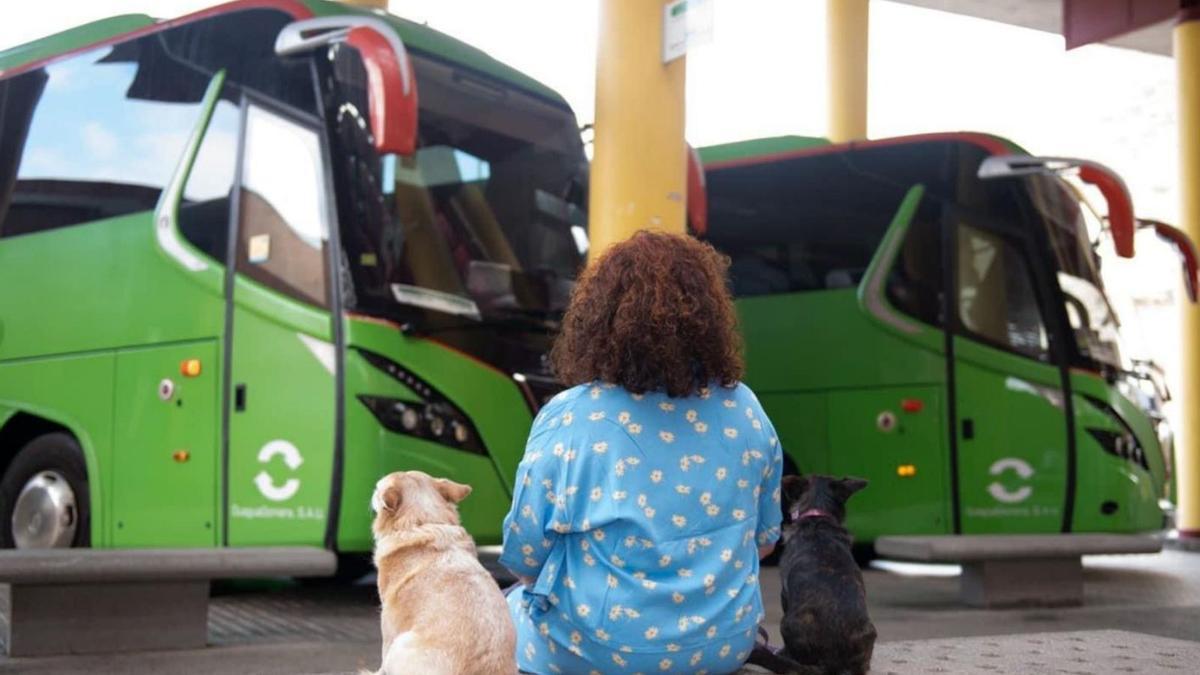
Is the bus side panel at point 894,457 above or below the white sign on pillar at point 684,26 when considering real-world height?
below

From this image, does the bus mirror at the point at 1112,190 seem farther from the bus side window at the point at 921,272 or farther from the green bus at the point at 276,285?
the green bus at the point at 276,285

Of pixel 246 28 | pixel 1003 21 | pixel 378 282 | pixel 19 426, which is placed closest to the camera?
pixel 378 282

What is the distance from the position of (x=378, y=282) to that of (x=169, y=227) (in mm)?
1408

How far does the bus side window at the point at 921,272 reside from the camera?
10.7 metres

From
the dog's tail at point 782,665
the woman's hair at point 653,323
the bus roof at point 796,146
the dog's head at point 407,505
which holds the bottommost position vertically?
the dog's tail at point 782,665

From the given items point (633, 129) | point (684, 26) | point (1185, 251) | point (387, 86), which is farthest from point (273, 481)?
point (1185, 251)

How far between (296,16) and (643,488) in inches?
194

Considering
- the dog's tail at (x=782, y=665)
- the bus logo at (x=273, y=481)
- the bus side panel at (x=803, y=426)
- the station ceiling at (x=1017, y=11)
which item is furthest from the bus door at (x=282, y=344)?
the station ceiling at (x=1017, y=11)

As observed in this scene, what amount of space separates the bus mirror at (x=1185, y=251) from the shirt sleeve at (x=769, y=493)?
851 centimetres

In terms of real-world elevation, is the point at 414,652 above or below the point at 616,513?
below

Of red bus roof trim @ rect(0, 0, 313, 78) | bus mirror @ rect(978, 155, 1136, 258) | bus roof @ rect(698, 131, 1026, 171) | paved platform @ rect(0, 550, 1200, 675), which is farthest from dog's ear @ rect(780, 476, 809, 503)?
bus roof @ rect(698, 131, 1026, 171)

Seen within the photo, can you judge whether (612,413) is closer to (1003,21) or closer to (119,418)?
(119,418)

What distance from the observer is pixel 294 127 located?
7.62 metres

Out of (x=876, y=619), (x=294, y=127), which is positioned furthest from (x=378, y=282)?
(x=876, y=619)
